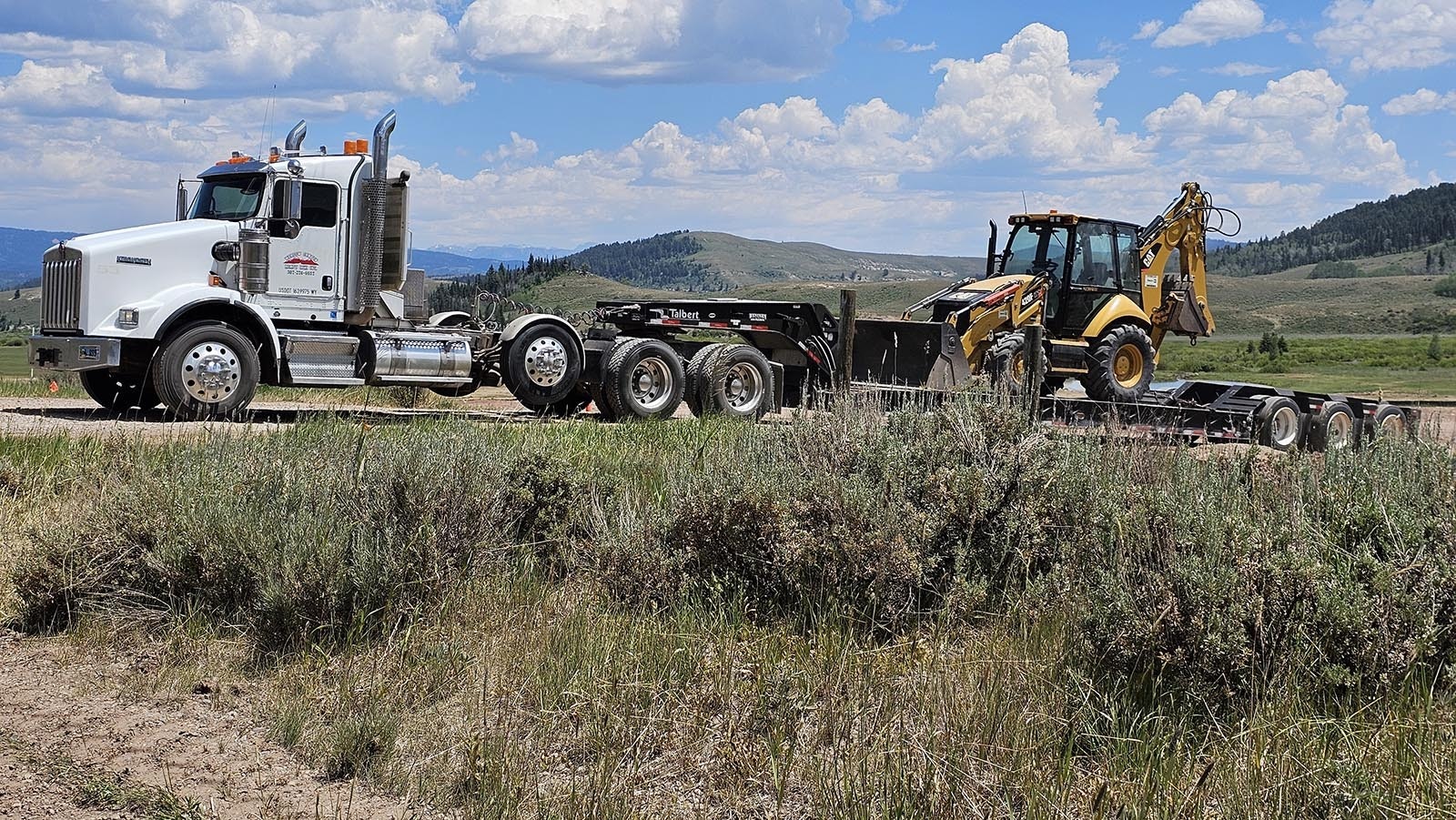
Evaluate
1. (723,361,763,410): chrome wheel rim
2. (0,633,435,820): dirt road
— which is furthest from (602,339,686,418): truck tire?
(0,633,435,820): dirt road

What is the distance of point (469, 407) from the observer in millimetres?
17875

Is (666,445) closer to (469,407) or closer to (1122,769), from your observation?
(1122,769)

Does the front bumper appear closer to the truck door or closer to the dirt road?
the truck door

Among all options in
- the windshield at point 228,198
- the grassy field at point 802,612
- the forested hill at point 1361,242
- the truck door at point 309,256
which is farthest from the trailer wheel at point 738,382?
the forested hill at point 1361,242

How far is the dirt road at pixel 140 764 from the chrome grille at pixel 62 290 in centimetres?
873

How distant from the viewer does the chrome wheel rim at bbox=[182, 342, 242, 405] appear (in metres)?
13.9

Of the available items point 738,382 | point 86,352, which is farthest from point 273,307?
point 738,382

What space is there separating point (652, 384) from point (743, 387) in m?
1.16

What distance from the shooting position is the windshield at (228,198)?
49.0ft

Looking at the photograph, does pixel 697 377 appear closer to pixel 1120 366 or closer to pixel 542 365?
A: pixel 542 365

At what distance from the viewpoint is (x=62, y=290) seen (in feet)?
46.5

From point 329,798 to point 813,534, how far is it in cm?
277

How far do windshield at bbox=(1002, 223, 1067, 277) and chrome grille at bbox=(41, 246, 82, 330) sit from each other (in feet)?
38.9

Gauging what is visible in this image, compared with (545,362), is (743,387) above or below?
below
